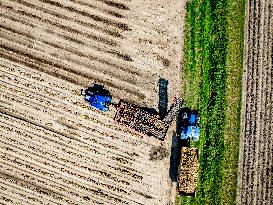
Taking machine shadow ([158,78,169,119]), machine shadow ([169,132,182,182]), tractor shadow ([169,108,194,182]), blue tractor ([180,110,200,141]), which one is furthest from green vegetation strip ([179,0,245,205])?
machine shadow ([169,132,182,182])

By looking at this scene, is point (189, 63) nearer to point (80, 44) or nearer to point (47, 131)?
point (80, 44)

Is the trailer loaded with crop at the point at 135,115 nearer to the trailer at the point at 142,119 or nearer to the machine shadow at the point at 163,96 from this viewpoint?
the trailer at the point at 142,119

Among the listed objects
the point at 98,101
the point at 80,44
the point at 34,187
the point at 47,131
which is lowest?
the point at 34,187

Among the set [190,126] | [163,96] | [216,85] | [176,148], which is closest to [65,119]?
[163,96]

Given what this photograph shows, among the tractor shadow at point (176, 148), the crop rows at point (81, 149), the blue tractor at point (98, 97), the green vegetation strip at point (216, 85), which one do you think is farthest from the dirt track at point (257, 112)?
the blue tractor at point (98, 97)

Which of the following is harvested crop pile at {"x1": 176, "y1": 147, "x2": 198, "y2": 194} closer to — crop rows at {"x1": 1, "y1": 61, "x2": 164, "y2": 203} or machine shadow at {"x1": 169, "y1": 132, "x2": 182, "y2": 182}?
machine shadow at {"x1": 169, "y1": 132, "x2": 182, "y2": 182}

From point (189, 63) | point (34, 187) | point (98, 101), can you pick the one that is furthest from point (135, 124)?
point (34, 187)
